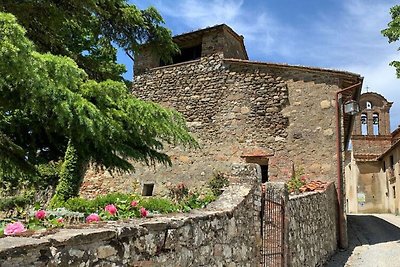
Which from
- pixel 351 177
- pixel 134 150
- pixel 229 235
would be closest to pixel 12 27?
pixel 229 235

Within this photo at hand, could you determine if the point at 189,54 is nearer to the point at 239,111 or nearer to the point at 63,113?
the point at 239,111

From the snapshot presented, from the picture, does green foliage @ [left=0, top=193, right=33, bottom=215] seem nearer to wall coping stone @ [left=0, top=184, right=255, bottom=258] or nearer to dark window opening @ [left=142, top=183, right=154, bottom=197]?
dark window opening @ [left=142, top=183, right=154, bottom=197]

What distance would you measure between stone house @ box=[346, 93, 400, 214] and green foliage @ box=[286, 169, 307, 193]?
12.1 metres

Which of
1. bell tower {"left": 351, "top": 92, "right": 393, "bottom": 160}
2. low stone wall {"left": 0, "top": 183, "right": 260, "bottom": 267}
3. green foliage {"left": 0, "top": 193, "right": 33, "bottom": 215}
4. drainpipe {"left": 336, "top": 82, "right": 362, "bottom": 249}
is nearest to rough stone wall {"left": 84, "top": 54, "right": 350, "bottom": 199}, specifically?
drainpipe {"left": 336, "top": 82, "right": 362, "bottom": 249}

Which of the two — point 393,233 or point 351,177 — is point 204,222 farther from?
point 351,177

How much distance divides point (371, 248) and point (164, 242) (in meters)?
9.21

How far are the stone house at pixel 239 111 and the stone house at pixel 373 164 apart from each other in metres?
11.5

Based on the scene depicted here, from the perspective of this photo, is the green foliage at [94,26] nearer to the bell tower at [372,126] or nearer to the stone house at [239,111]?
the stone house at [239,111]

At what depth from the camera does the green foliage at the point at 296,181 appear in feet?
36.0

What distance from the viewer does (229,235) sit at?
401cm

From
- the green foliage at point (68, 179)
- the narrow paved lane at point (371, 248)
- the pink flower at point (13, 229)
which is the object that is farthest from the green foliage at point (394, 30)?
the pink flower at point (13, 229)

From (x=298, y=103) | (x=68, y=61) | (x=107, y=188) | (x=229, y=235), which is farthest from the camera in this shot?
(x=107, y=188)

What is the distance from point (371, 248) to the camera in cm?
1045

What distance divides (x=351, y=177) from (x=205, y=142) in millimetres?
19148
